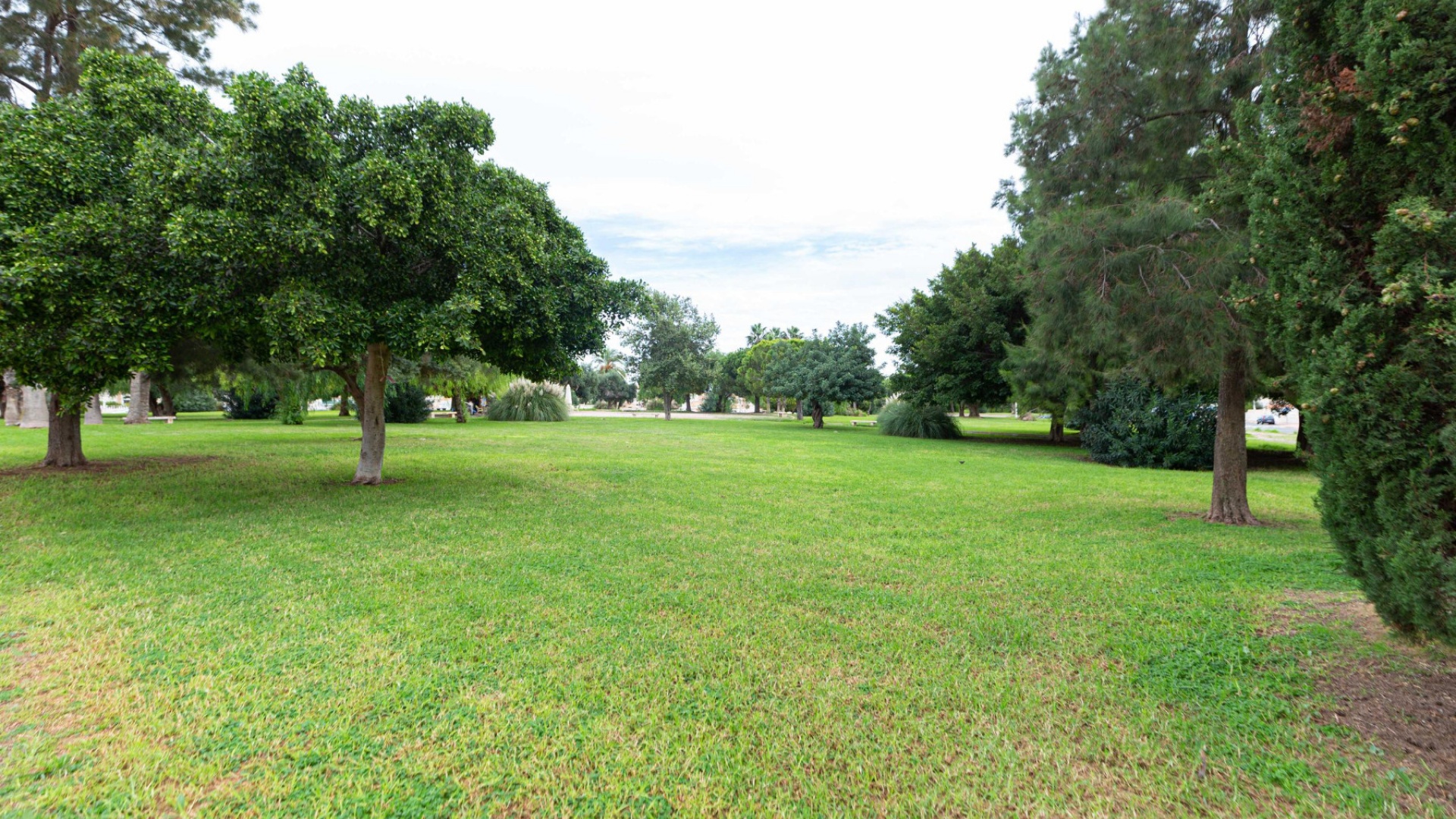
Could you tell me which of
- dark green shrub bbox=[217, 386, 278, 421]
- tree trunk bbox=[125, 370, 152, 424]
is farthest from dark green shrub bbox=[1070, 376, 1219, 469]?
dark green shrub bbox=[217, 386, 278, 421]

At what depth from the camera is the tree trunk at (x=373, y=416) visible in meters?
9.51

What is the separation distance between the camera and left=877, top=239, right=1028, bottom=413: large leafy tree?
69.3 ft

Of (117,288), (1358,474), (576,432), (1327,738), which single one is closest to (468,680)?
(1327,738)

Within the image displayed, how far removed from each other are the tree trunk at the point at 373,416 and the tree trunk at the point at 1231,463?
1123 cm

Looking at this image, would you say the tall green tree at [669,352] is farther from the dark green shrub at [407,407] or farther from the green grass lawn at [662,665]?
the green grass lawn at [662,665]

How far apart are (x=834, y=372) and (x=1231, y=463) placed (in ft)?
72.3

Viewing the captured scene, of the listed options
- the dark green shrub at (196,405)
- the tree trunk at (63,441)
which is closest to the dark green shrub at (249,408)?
the dark green shrub at (196,405)

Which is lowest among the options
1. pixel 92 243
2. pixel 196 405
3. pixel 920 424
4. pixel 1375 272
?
pixel 196 405

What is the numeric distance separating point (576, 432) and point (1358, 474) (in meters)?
23.4

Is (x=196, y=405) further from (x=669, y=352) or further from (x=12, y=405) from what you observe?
(x=669, y=352)

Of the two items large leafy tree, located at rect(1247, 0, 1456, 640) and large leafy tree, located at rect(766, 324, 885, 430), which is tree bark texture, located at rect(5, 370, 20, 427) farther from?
large leafy tree, located at rect(1247, 0, 1456, 640)

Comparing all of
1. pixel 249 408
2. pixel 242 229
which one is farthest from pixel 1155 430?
pixel 249 408

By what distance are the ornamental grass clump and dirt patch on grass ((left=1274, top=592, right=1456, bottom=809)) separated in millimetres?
33305

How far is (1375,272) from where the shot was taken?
2.77 m
